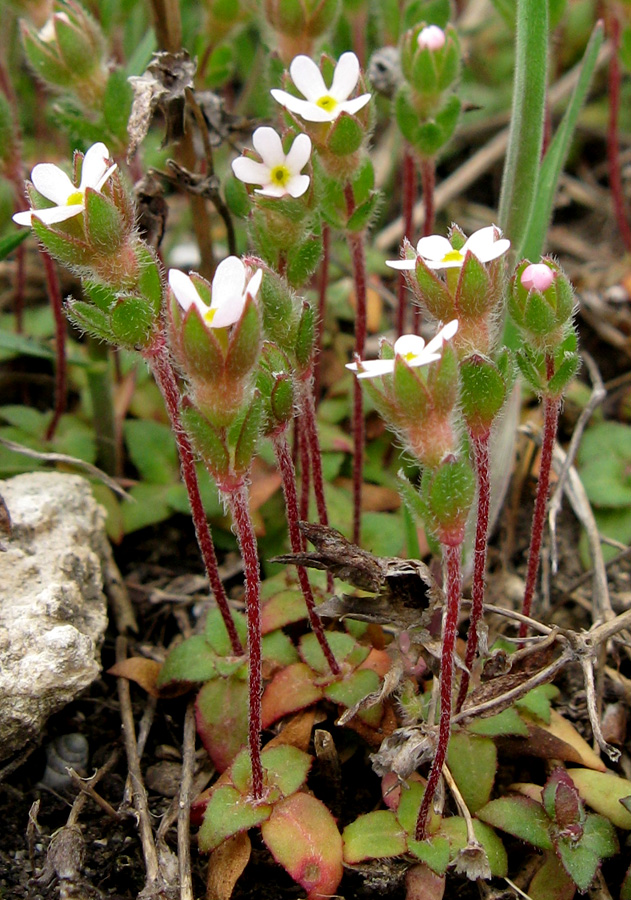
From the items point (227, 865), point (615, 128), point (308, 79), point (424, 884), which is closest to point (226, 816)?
point (227, 865)

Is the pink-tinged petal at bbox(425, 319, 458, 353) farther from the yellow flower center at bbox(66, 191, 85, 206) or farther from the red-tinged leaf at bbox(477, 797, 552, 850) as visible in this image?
the red-tinged leaf at bbox(477, 797, 552, 850)

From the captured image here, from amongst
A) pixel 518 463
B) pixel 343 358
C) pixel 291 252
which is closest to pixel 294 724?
pixel 291 252

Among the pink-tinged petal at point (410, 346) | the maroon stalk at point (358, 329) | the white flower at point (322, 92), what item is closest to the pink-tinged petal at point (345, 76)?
the white flower at point (322, 92)

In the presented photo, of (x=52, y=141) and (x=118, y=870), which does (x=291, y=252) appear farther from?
(x=52, y=141)

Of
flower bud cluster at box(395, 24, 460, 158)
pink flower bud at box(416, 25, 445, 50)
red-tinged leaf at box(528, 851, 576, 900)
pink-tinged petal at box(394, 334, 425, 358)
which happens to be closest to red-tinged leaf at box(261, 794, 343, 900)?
red-tinged leaf at box(528, 851, 576, 900)

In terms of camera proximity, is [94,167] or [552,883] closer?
[94,167]

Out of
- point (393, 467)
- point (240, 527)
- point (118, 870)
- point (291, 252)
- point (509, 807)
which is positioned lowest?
point (118, 870)

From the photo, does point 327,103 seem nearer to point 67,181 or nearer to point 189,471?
point 67,181
